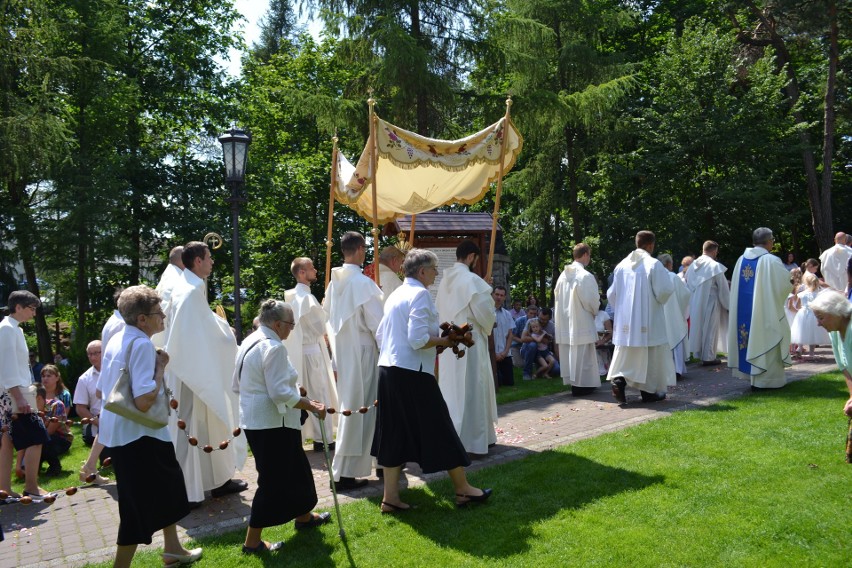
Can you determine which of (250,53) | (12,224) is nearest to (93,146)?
(12,224)

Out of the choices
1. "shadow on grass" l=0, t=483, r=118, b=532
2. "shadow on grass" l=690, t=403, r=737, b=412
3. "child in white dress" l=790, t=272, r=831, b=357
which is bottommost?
"shadow on grass" l=0, t=483, r=118, b=532

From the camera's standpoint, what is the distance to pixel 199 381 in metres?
6.31

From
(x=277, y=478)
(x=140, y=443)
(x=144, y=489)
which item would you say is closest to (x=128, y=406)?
(x=140, y=443)

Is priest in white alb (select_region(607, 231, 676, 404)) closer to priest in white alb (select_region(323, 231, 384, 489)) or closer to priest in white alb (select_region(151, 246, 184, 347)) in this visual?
priest in white alb (select_region(323, 231, 384, 489))

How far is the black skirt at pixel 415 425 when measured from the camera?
577cm

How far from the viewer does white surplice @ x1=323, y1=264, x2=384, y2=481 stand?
679cm

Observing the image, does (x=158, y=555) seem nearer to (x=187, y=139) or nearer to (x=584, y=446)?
(x=584, y=446)

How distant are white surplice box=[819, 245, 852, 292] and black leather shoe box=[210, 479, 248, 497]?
12.1m

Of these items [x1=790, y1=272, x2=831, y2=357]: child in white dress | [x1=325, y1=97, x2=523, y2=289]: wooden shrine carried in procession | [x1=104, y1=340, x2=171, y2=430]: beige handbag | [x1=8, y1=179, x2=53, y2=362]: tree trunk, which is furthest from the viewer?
[x1=8, y1=179, x2=53, y2=362]: tree trunk

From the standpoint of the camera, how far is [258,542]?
526 cm

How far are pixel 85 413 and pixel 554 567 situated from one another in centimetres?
596

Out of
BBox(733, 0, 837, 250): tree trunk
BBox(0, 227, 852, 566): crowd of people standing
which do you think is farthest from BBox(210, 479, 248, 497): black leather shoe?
BBox(733, 0, 837, 250): tree trunk

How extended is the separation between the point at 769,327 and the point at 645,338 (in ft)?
5.58

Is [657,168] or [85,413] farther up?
[657,168]
